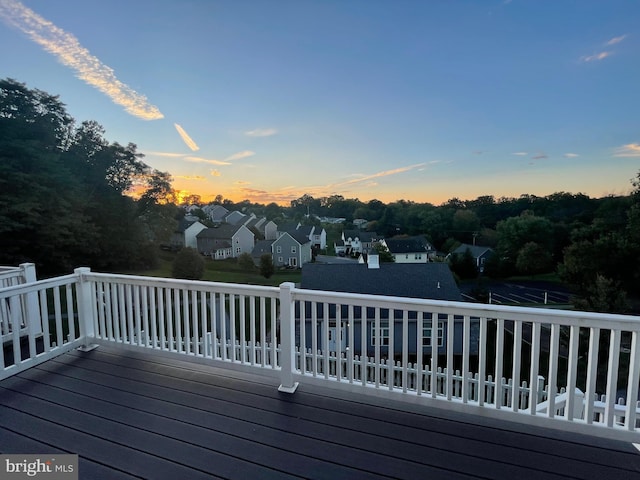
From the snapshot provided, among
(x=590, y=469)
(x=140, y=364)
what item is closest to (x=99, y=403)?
(x=140, y=364)

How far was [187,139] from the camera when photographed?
12180mm

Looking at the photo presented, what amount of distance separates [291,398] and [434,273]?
10.7m

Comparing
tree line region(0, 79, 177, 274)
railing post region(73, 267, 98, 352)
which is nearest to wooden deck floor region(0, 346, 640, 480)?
railing post region(73, 267, 98, 352)

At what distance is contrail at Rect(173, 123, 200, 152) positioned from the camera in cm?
1153

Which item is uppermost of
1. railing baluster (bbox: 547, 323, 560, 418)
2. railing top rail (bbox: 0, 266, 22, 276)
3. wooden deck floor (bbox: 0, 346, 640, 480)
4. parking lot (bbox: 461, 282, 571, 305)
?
railing top rail (bbox: 0, 266, 22, 276)

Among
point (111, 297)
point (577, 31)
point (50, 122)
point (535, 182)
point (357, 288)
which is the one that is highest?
point (577, 31)

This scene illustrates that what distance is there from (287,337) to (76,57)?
10351mm

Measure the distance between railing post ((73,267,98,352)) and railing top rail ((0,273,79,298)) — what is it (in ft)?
0.21

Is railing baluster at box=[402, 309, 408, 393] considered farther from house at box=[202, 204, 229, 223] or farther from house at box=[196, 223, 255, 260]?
house at box=[202, 204, 229, 223]

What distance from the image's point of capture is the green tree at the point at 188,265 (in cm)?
1470

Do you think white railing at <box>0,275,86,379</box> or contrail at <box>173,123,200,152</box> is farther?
contrail at <box>173,123,200,152</box>

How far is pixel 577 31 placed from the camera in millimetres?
8555

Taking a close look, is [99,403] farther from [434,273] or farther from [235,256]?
[235,256]

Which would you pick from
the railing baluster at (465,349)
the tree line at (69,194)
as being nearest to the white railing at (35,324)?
the railing baluster at (465,349)
